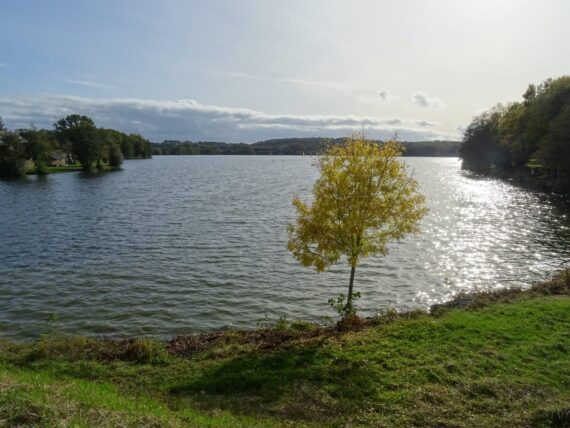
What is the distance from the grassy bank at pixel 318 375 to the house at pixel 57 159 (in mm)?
128125

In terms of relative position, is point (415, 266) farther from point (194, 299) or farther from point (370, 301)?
point (194, 299)

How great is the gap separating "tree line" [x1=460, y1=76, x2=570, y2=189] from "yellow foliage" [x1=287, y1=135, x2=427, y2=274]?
A: 6066 centimetres

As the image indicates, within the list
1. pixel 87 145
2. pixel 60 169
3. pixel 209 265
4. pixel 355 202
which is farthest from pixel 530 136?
pixel 60 169

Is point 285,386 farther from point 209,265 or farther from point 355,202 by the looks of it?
point 209,265

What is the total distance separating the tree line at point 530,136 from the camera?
225ft

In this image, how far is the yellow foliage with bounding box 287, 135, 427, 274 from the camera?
17.5 meters

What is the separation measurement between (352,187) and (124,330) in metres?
11.6

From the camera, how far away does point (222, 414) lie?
10555mm

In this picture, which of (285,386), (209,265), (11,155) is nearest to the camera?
(285,386)

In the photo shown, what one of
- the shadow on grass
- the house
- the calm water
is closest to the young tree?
the shadow on grass

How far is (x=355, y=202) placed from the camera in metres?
17.4

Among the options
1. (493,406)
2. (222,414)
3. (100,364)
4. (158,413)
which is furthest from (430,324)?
(100,364)

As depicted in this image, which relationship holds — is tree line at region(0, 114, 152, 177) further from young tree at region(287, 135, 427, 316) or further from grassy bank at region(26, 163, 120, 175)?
young tree at region(287, 135, 427, 316)

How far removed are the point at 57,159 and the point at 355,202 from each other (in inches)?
5348
